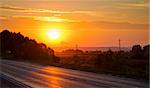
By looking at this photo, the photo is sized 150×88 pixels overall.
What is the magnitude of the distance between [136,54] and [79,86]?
32871 mm

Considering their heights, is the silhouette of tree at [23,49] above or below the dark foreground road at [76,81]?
above

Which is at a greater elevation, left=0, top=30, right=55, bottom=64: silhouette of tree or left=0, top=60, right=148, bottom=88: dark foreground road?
left=0, top=30, right=55, bottom=64: silhouette of tree

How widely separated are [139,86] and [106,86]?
Answer: 5.16 ft

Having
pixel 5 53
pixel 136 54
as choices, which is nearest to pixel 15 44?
pixel 5 53

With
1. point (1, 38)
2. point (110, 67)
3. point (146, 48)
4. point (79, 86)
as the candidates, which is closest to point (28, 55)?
point (1, 38)

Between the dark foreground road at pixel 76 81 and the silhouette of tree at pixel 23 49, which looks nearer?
the dark foreground road at pixel 76 81

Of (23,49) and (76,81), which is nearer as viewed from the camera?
(76,81)

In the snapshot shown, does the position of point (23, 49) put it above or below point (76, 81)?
above

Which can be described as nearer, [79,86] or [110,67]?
[79,86]

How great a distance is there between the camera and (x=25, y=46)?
6531 centimetres

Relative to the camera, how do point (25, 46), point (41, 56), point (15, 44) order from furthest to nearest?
1. point (15, 44)
2. point (25, 46)
3. point (41, 56)

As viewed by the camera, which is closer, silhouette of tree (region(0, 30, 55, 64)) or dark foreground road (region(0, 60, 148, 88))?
dark foreground road (region(0, 60, 148, 88))

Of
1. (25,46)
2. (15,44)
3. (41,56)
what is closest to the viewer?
(41,56)

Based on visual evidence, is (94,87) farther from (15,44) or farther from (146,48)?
(15,44)
